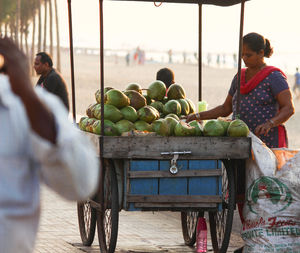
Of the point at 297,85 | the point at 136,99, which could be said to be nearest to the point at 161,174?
the point at 136,99

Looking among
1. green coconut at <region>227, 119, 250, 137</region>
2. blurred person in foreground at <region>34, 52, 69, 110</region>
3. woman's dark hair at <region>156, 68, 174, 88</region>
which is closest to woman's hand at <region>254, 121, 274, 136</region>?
green coconut at <region>227, 119, 250, 137</region>

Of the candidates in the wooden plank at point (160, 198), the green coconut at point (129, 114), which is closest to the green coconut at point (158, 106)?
the green coconut at point (129, 114)

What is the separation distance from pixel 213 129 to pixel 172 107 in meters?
0.89

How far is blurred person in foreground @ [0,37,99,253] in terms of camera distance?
175 cm

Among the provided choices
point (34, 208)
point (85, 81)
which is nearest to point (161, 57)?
point (85, 81)

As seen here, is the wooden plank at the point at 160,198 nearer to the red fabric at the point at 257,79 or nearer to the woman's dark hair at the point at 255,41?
the red fabric at the point at 257,79

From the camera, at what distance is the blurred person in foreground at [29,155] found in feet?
5.73

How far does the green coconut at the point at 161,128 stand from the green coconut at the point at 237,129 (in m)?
0.48

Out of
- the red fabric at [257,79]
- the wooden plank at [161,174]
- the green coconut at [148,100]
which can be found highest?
the red fabric at [257,79]

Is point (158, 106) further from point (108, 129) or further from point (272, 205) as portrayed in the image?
point (272, 205)

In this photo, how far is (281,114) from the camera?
646 centimetres

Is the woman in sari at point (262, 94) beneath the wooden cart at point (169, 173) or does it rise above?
above

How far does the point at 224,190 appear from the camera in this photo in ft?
21.5

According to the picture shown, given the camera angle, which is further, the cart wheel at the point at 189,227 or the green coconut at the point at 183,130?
the cart wheel at the point at 189,227
